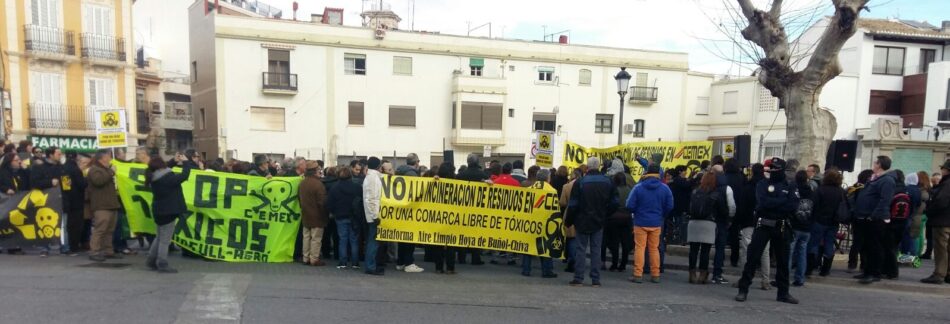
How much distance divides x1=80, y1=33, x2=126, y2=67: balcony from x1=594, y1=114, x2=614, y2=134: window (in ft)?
94.7

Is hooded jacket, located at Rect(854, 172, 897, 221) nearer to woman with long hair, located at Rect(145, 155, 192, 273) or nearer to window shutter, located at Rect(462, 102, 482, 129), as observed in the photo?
woman with long hair, located at Rect(145, 155, 192, 273)

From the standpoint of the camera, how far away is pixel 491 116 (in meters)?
35.8

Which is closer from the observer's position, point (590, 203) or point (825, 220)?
point (590, 203)

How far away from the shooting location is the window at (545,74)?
36688 millimetres

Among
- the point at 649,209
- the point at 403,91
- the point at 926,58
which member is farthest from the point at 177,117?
the point at 926,58

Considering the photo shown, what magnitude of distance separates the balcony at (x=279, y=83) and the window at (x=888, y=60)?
3679 cm

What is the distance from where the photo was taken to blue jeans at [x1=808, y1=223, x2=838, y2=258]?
818cm

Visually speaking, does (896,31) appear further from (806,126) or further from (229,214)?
(229,214)

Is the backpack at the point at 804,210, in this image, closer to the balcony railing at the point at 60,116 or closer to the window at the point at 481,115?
the window at the point at 481,115

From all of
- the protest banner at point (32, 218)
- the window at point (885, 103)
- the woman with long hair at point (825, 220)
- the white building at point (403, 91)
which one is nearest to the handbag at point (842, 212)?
the woman with long hair at point (825, 220)

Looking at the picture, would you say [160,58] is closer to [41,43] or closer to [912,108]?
[41,43]

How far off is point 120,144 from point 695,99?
3790cm

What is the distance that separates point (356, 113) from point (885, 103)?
3453cm

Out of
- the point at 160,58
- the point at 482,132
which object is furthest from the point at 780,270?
the point at 160,58
